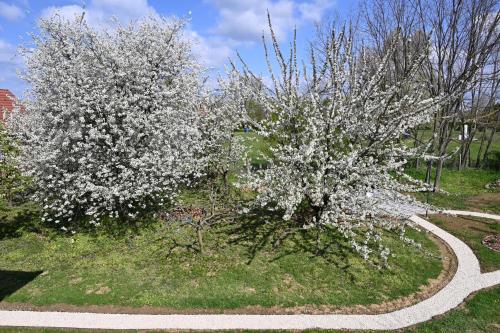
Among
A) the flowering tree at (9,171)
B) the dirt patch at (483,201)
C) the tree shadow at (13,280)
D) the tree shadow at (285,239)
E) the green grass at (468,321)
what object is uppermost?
the flowering tree at (9,171)

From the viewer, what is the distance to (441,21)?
19516mm

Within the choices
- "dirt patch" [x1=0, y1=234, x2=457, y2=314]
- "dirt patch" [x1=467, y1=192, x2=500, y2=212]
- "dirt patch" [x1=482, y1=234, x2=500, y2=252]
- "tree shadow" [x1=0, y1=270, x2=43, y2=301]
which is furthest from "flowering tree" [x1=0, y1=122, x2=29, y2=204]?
"dirt patch" [x1=467, y1=192, x2=500, y2=212]

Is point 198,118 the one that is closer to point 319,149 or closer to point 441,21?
point 319,149

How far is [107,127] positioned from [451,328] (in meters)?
11.8

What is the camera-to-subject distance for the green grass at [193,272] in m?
10.3

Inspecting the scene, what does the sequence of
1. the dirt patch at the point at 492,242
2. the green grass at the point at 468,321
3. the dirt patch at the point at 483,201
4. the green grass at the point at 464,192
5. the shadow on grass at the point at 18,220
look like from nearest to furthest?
the green grass at the point at 468,321, the dirt patch at the point at 492,242, the shadow on grass at the point at 18,220, the dirt patch at the point at 483,201, the green grass at the point at 464,192

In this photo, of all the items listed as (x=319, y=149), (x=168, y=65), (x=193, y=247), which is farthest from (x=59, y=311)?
(x=168, y=65)

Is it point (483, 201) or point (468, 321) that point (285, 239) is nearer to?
point (468, 321)

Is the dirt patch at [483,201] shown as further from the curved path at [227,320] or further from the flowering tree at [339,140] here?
the curved path at [227,320]

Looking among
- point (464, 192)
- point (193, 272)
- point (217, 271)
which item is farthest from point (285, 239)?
point (464, 192)

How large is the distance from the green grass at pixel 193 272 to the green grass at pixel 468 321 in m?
1.19

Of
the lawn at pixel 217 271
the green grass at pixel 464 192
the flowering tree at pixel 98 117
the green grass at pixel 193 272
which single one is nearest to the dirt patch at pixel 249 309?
the lawn at pixel 217 271

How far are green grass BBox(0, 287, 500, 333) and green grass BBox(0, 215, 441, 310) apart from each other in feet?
3.90

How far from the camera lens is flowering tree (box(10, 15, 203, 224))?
12.8 meters
